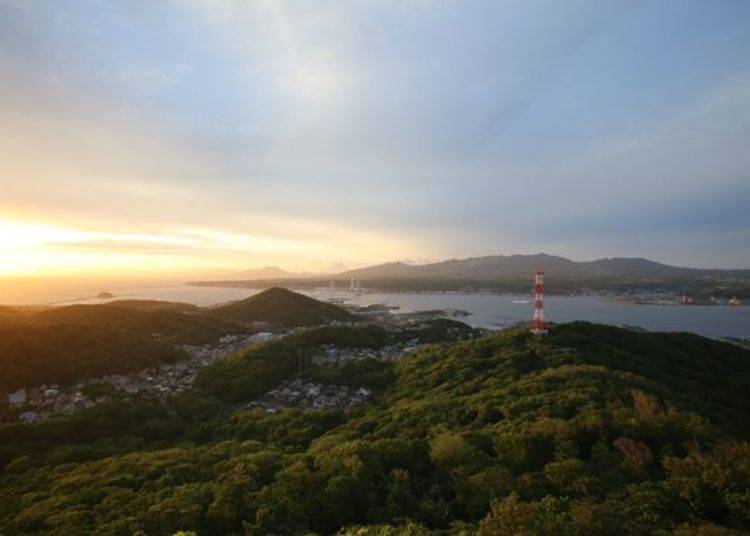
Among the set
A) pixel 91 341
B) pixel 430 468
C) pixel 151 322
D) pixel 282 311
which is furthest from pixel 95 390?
pixel 282 311

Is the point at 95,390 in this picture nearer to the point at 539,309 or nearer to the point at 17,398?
the point at 17,398

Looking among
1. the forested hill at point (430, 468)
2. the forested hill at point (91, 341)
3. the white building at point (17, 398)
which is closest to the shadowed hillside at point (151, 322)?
the forested hill at point (91, 341)

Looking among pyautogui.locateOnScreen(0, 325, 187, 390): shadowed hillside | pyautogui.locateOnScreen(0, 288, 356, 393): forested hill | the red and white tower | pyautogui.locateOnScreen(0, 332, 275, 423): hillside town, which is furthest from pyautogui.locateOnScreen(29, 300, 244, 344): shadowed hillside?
the red and white tower

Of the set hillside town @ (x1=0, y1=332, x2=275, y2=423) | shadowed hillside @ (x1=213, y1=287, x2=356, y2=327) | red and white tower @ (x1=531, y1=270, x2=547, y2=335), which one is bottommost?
hillside town @ (x1=0, y1=332, x2=275, y2=423)

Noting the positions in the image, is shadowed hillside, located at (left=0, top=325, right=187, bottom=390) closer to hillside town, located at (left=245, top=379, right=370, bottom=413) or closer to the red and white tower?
hillside town, located at (left=245, top=379, right=370, bottom=413)

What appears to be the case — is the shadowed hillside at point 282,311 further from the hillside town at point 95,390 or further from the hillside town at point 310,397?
the hillside town at point 310,397

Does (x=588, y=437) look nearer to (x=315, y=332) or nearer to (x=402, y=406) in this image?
(x=402, y=406)

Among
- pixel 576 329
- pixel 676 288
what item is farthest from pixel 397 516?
pixel 676 288
